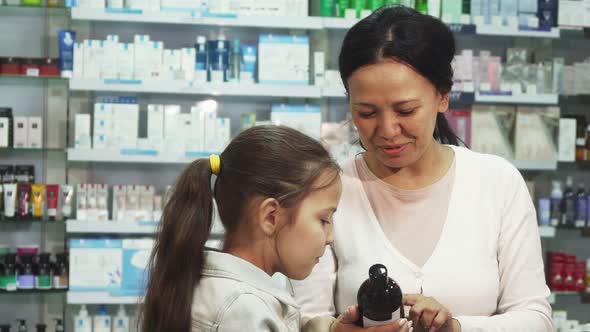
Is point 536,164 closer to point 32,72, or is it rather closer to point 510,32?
point 510,32

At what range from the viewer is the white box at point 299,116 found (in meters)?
4.47

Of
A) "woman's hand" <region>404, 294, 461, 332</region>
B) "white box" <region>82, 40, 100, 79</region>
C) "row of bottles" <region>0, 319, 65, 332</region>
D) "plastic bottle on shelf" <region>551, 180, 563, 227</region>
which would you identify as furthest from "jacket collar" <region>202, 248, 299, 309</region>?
"plastic bottle on shelf" <region>551, 180, 563, 227</region>

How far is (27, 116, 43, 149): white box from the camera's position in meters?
4.49

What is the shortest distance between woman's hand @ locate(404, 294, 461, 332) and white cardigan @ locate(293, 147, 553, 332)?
152 millimetres

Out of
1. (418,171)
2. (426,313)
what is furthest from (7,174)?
(426,313)

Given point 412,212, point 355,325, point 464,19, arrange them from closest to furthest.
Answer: point 355,325
point 412,212
point 464,19

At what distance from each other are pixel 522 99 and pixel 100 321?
273 cm

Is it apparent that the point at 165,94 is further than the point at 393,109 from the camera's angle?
Yes

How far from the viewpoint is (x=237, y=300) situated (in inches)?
56.4

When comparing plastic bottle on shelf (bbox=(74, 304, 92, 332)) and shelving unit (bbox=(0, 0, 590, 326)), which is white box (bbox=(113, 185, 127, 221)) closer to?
→ shelving unit (bbox=(0, 0, 590, 326))

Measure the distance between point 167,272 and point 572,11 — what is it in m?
A: 4.03

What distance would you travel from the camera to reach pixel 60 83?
4676 millimetres

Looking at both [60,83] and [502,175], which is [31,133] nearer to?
[60,83]

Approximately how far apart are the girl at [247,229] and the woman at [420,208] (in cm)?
17
